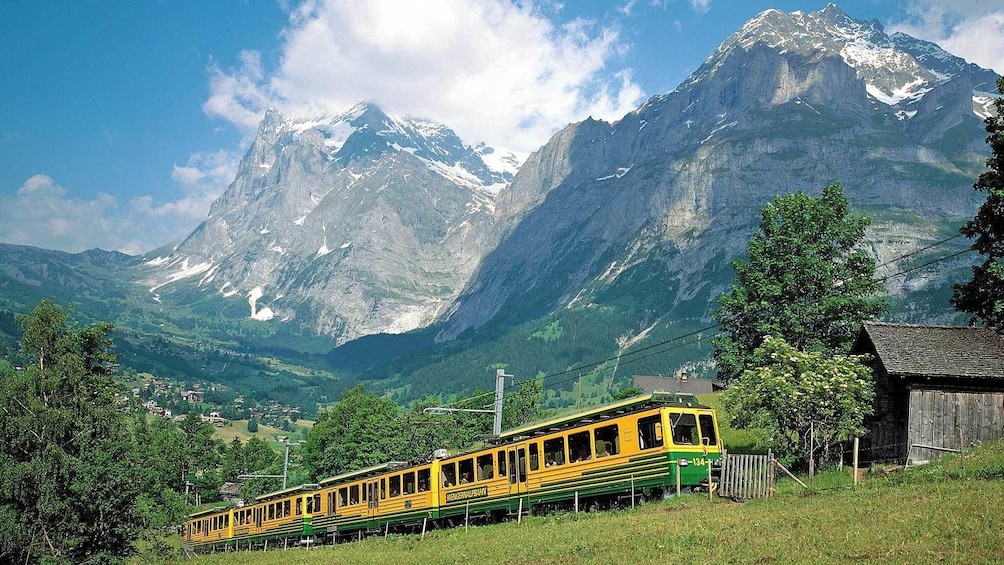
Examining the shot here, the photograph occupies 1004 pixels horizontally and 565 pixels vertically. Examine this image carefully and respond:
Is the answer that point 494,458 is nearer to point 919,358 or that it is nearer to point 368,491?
point 368,491

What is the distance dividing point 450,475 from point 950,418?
25.2m

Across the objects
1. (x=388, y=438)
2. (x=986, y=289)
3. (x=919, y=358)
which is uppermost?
(x=986, y=289)

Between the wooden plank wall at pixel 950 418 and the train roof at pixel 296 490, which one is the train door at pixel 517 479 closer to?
the wooden plank wall at pixel 950 418

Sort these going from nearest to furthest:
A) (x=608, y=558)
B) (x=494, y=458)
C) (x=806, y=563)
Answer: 1. (x=806, y=563)
2. (x=608, y=558)
3. (x=494, y=458)

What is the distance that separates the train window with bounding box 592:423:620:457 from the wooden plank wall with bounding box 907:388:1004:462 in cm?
1660

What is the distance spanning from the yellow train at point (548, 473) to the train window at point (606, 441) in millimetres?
41

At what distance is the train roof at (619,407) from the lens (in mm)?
31469

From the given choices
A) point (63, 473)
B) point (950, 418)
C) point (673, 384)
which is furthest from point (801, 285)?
point (673, 384)

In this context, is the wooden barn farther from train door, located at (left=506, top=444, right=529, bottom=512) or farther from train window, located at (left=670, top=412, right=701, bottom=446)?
train door, located at (left=506, top=444, right=529, bottom=512)

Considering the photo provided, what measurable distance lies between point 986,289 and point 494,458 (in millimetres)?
24127

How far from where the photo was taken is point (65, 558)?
45281 millimetres

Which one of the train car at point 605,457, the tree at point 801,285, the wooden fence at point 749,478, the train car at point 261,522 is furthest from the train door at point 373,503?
the wooden fence at point 749,478

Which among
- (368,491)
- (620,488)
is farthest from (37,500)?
(620,488)

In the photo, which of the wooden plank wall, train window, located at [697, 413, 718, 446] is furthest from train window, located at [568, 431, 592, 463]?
the wooden plank wall
